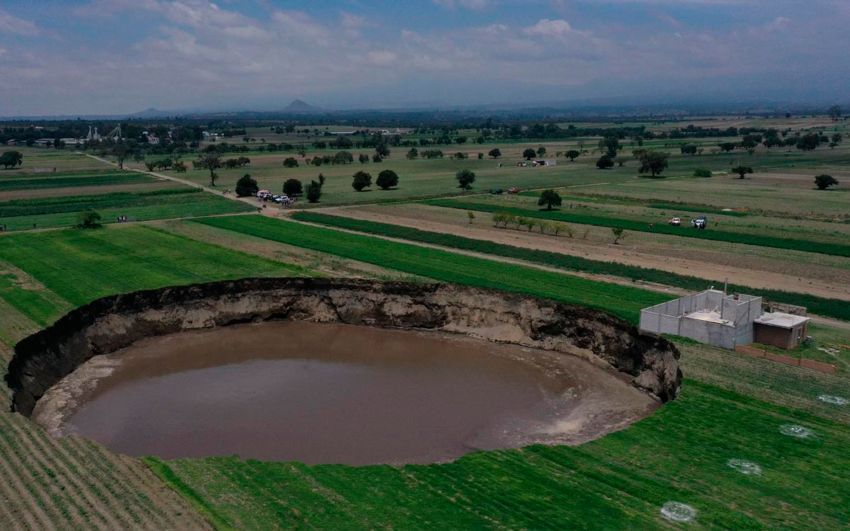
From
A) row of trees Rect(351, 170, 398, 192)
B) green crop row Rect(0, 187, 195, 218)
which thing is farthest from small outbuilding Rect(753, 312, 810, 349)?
green crop row Rect(0, 187, 195, 218)

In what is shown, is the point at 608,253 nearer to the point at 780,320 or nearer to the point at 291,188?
the point at 780,320

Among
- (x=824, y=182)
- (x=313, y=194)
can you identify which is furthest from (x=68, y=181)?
(x=824, y=182)

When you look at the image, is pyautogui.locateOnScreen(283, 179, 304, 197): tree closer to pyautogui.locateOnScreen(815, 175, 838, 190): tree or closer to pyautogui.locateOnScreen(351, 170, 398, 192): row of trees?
pyautogui.locateOnScreen(351, 170, 398, 192): row of trees

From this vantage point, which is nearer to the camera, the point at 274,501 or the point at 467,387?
the point at 274,501

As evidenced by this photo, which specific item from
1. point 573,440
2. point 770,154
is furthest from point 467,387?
point 770,154

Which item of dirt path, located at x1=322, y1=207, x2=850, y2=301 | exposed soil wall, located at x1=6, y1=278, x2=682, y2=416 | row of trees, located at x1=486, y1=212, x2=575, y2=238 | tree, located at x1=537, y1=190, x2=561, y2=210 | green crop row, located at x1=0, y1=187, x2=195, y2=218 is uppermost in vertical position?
tree, located at x1=537, y1=190, x2=561, y2=210

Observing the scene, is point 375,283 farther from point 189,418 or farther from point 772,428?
point 772,428

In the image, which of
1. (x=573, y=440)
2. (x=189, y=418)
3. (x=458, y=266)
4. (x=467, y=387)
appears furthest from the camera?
(x=458, y=266)
